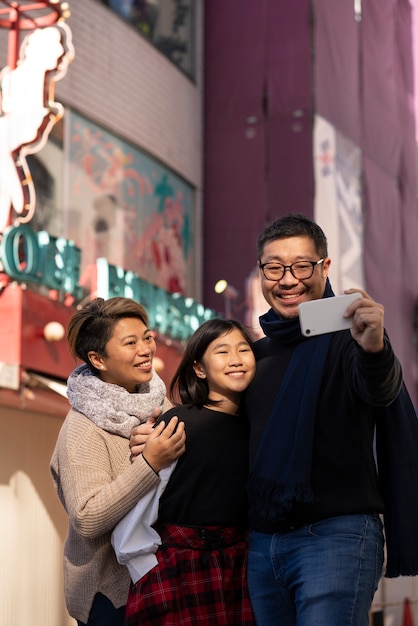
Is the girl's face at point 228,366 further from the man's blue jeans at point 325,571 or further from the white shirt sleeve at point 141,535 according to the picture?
the man's blue jeans at point 325,571

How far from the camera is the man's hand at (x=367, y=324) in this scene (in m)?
3.07

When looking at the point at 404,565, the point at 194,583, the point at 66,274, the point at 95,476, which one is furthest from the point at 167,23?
the point at 404,565

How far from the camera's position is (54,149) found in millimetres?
11938

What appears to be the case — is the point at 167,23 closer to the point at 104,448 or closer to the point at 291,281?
the point at 104,448

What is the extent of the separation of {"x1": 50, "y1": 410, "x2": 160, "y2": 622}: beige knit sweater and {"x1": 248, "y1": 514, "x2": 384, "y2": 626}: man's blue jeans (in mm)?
593

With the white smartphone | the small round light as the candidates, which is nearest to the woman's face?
the white smartphone

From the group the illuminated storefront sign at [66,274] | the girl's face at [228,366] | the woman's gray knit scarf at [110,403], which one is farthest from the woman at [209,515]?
the illuminated storefront sign at [66,274]

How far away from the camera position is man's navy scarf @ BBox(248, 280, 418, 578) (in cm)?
339

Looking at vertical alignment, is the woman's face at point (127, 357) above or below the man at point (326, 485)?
above

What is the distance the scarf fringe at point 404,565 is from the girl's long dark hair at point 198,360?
3.12 feet

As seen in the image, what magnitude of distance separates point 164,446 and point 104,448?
1.26 feet

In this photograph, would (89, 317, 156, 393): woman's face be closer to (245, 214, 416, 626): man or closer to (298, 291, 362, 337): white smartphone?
(245, 214, 416, 626): man

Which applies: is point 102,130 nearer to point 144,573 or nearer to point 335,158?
point 335,158

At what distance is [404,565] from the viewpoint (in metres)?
3.42
